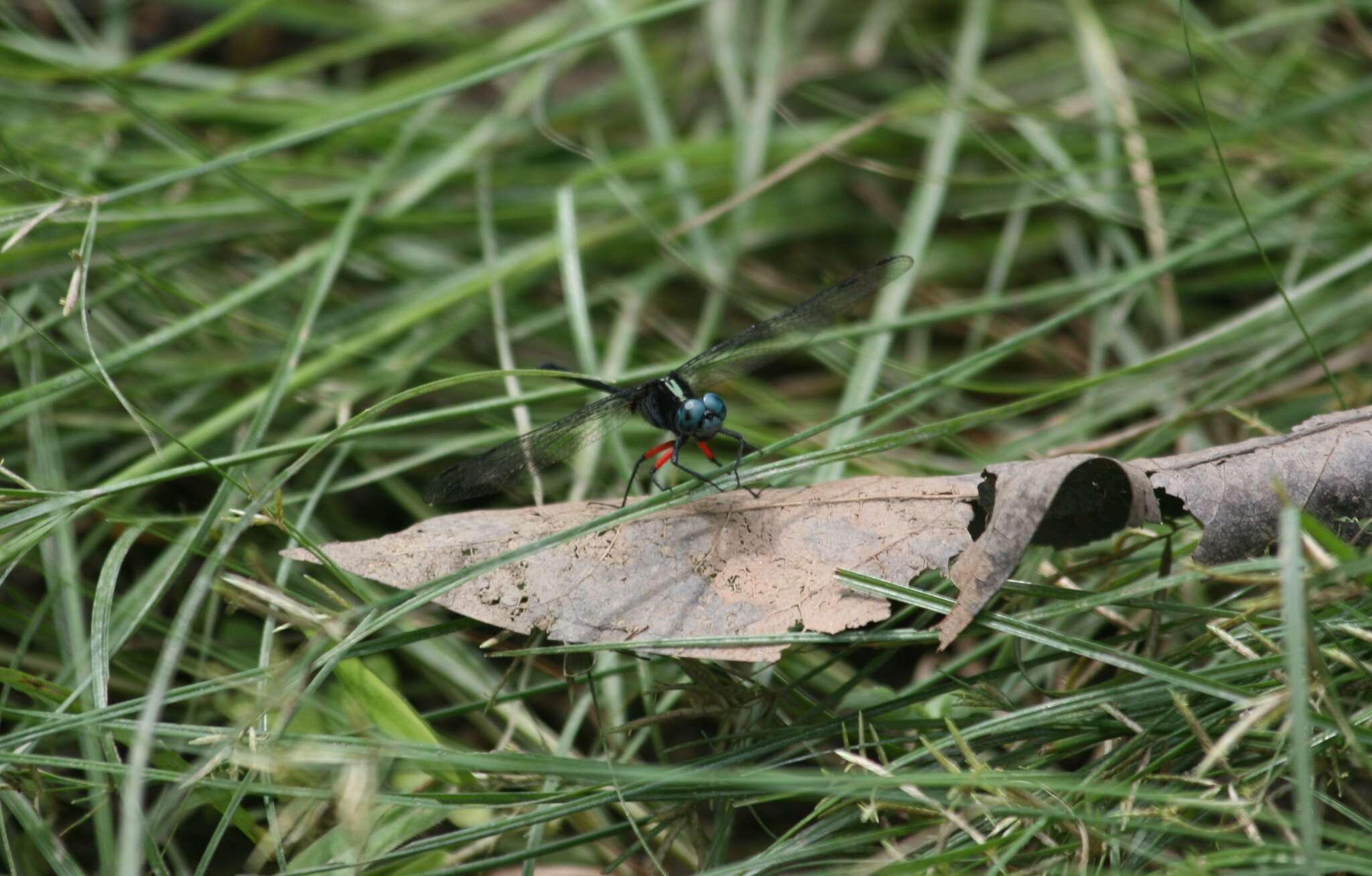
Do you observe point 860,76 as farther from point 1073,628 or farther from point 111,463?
point 111,463

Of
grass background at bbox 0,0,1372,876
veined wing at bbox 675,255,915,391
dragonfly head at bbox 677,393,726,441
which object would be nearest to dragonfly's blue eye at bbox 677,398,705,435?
dragonfly head at bbox 677,393,726,441

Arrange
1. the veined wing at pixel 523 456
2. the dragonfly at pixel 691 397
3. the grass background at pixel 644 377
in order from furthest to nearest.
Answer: the dragonfly at pixel 691 397 < the veined wing at pixel 523 456 < the grass background at pixel 644 377

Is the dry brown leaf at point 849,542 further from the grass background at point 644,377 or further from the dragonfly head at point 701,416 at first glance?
the dragonfly head at point 701,416

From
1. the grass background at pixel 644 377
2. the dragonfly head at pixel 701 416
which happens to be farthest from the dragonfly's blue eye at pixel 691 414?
the grass background at pixel 644 377

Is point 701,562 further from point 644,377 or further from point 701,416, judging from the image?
point 644,377

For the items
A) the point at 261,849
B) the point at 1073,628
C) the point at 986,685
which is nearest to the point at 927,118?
the point at 1073,628

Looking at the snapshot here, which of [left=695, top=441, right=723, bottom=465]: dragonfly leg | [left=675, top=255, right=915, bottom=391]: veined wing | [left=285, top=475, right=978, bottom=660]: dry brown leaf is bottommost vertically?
[left=695, top=441, right=723, bottom=465]: dragonfly leg

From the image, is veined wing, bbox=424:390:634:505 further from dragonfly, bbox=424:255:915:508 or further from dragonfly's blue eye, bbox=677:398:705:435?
dragonfly's blue eye, bbox=677:398:705:435
